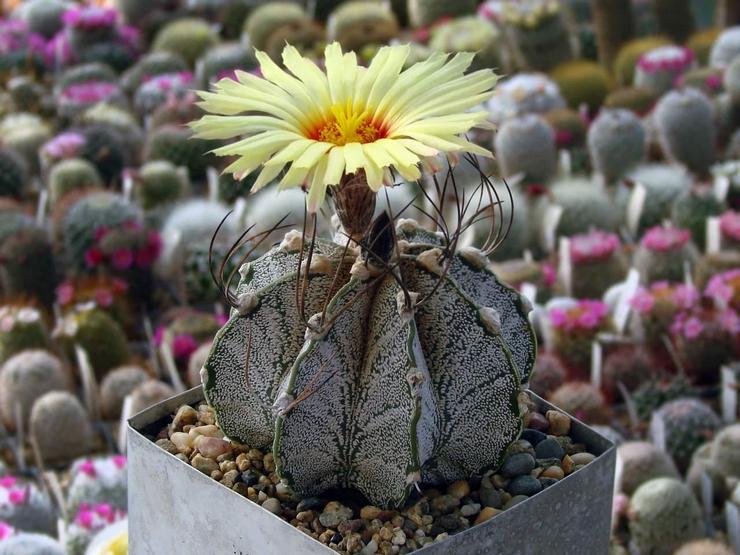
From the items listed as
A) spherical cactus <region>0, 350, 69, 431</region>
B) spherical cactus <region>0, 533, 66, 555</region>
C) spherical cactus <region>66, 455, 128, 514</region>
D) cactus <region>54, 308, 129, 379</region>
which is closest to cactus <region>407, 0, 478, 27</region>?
cactus <region>54, 308, 129, 379</region>

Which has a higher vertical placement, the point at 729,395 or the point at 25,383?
the point at 25,383

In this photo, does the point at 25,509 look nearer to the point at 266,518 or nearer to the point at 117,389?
the point at 117,389

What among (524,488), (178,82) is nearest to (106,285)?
(178,82)

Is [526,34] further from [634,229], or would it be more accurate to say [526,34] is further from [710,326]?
[710,326]

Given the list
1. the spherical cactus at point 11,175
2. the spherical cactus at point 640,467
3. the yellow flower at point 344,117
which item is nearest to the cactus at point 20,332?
the spherical cactus at point 11,175

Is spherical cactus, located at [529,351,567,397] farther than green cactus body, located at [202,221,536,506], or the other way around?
spherical cactus, located at [529,351,567,397]

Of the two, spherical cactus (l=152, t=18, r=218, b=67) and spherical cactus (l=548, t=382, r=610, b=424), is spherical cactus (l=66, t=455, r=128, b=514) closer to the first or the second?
spherical cactus (l=548, t=382, r=610, b=424)

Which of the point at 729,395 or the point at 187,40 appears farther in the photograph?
the point at 187,40

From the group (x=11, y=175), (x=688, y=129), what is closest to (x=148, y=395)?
(x=11, y=175)
